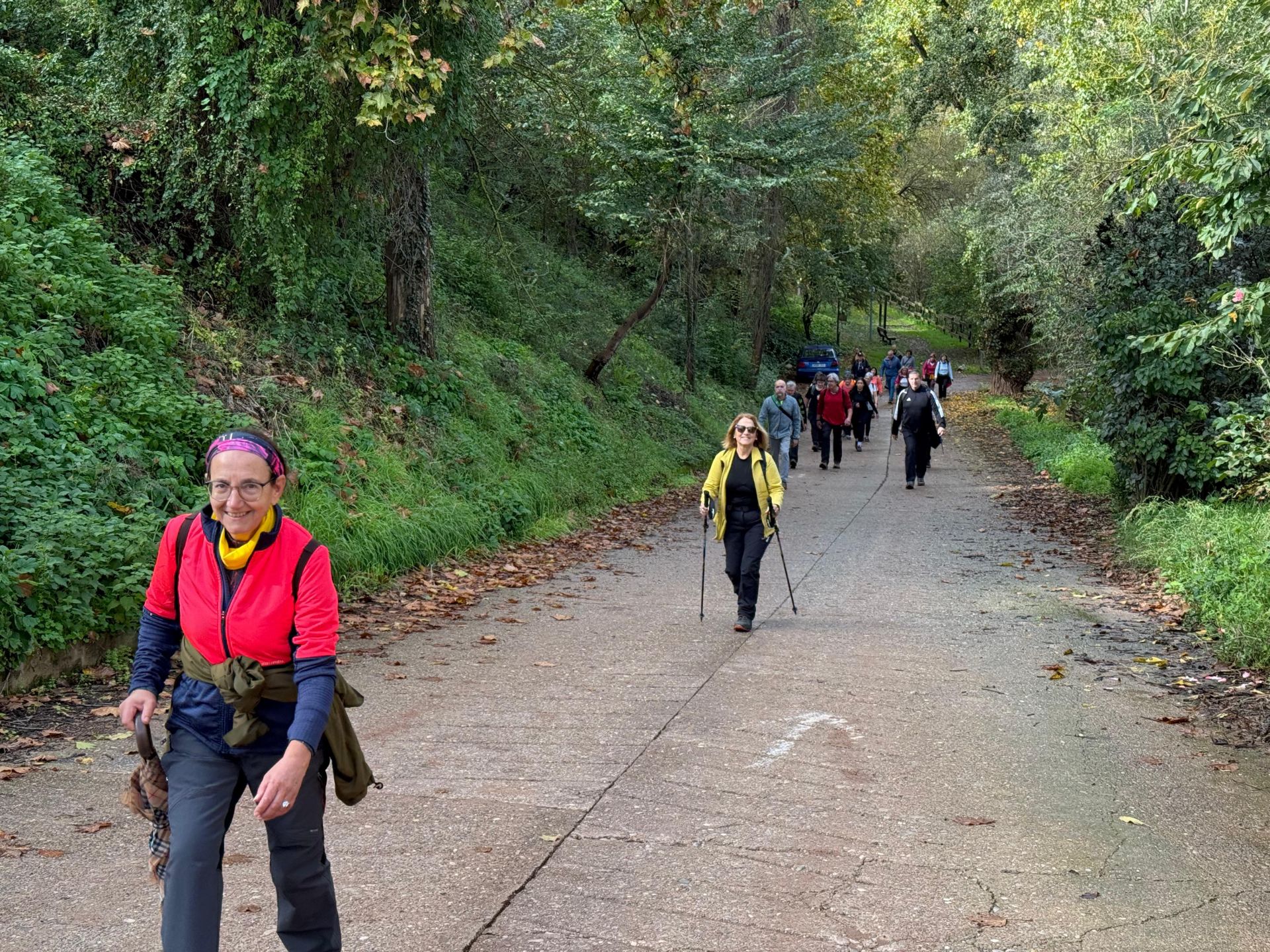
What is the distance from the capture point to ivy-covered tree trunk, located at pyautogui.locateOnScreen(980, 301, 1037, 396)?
3878 cm

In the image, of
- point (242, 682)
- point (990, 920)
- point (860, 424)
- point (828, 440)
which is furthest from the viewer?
point (860, 424)

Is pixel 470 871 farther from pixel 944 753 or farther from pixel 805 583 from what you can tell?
pixel 805 583

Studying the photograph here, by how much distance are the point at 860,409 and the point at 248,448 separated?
Result: 26.1 m

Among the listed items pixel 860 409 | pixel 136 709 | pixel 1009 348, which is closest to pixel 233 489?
pixel 136 709

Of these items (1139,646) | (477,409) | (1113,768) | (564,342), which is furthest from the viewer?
(564,342)

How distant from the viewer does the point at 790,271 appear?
126 ft

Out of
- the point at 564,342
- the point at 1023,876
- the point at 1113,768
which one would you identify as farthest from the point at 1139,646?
the point at 564,342

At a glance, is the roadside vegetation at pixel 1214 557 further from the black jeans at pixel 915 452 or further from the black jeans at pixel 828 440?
the black jeans at pixel 828 440

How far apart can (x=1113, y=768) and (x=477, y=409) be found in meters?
11.1

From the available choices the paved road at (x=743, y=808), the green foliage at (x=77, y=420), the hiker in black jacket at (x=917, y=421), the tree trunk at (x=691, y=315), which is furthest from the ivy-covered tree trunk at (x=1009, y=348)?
the green foliage at (x=77, y=420)

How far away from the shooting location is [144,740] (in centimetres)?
344

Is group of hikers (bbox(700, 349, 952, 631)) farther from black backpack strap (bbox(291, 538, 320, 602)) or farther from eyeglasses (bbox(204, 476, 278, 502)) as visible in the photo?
eyeglasses (bbox(204, 476, 278, 502))

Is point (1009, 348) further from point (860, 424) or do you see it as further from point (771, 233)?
point (860, 424)

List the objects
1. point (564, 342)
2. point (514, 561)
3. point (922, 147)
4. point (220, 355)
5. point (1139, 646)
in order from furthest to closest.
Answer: point (922, 147)
point (564, 342)
point (514, 561)
point (220, 355)
point (1139, 646)
